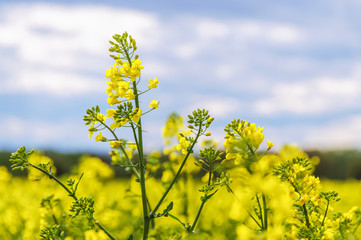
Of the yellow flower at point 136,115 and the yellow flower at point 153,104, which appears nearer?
the yellow flower at point 136,115

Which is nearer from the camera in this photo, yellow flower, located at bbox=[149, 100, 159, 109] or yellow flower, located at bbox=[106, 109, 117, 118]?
yellow flower, located at bbox=[106, 109, 117, 118]

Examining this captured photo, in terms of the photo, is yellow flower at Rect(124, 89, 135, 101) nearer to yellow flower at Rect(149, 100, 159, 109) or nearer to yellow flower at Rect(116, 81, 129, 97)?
yellow flower at Rect(116, 81, 129, 97)

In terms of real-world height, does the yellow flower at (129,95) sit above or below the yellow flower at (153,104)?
above

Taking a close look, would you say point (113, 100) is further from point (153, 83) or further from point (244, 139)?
point (244, 139)

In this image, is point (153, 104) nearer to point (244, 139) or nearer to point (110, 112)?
point (110, 112)

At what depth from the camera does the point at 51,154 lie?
2127 centimetres

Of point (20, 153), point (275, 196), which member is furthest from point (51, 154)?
point (275, 196)

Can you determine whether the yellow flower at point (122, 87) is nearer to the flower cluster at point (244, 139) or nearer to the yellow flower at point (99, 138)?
the yellow flower at point (99, 138)

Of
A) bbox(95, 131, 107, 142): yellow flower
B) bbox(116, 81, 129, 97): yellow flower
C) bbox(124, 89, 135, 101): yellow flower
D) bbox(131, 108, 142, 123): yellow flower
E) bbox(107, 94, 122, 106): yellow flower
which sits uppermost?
bbox(116, 81, 129, 97): yellow flower

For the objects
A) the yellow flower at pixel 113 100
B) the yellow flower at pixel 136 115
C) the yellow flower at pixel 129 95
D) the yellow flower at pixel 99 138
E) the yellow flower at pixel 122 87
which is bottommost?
the yellow flower at pixel 99 138

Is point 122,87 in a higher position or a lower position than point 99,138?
higher

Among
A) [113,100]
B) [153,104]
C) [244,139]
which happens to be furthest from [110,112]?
[244,139]

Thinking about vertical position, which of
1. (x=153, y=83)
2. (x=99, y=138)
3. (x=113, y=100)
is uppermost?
(x=153, y=83)

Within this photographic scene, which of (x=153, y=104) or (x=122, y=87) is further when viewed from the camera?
(x=153, y=104)
